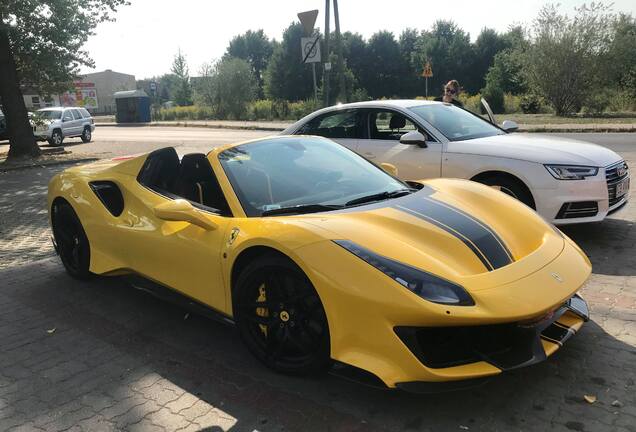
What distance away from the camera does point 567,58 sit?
24.1m

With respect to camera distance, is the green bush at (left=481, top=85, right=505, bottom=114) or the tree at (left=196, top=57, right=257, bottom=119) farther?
the tree at (left=196, top=57, right=257, bottom=119)

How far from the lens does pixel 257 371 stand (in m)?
3.08

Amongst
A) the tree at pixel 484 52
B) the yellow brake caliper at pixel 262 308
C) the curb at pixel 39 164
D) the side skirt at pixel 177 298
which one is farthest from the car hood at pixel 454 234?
the tree at pixel 484 52

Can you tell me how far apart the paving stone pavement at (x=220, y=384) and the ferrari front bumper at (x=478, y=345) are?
0.99 feet

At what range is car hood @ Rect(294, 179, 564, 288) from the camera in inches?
103

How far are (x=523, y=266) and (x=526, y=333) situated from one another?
38 cm

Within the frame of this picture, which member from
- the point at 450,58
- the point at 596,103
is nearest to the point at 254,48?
the point at 450,58

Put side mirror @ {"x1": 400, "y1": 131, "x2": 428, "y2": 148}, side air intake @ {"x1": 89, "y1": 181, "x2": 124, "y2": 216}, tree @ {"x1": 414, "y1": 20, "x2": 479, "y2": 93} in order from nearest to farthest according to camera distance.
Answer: side air intake @ {"x1": 89, "y1": 181, "x2": 124, "y2": 216}
side mirror @ {"x1": 400, "y1": 131, "x2": 428, "y2": 148}
tree @ {"x1": 414, "y1": 20, "x2": 479, "y2": 93}

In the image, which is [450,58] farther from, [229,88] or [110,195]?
[110,195]

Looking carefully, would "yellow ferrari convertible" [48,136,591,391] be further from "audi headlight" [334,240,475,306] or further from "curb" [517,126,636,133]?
"curb" [517,126,636,133]

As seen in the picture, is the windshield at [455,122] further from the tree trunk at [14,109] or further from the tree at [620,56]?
the tree at [620,56]

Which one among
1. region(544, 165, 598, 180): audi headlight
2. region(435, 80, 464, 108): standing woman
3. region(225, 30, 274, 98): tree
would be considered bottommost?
region(544, 165, 598, 180): audi headlight

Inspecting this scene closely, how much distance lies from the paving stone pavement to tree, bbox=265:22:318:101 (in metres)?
56.9

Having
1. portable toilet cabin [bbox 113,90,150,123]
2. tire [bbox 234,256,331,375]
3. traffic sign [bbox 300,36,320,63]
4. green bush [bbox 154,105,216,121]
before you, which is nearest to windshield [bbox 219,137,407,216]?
tire [bbox 234,256,331,375]
